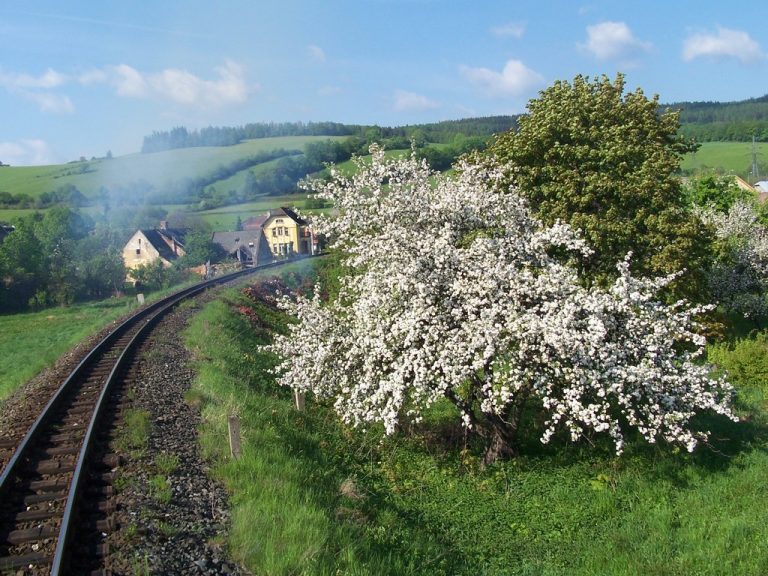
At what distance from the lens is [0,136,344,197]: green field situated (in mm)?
110625

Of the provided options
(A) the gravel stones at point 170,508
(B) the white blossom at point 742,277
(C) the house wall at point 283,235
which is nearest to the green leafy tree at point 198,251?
(C) the house wall at point 283,235

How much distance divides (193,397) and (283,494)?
20.3ft

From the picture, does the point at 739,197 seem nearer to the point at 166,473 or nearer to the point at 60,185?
the point at 166,473

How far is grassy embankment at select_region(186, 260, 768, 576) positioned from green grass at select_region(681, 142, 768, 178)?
368 feet

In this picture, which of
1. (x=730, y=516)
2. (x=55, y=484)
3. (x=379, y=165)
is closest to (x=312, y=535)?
(x=55, y=484)

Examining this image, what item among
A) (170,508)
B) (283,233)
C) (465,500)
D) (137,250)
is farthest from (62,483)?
(283,233)

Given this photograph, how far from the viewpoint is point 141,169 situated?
11106 centimetres

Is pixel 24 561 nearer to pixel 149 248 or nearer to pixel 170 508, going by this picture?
pixel 170 508

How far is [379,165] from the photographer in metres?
16.7

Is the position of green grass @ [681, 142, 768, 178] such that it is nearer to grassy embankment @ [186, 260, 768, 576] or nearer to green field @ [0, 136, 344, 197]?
green field @ [0, 136, 344, 197]

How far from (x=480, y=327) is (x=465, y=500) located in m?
3.84

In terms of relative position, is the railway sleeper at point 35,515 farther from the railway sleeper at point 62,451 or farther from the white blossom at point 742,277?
the white blossom at point 742,277

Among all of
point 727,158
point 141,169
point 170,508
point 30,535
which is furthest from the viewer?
point 727,158

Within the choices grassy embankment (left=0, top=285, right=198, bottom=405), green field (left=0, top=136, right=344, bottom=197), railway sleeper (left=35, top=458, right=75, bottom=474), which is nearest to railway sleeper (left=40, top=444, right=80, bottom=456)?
railway sleeper (left=35, top=458, right=75, bottom=474)
